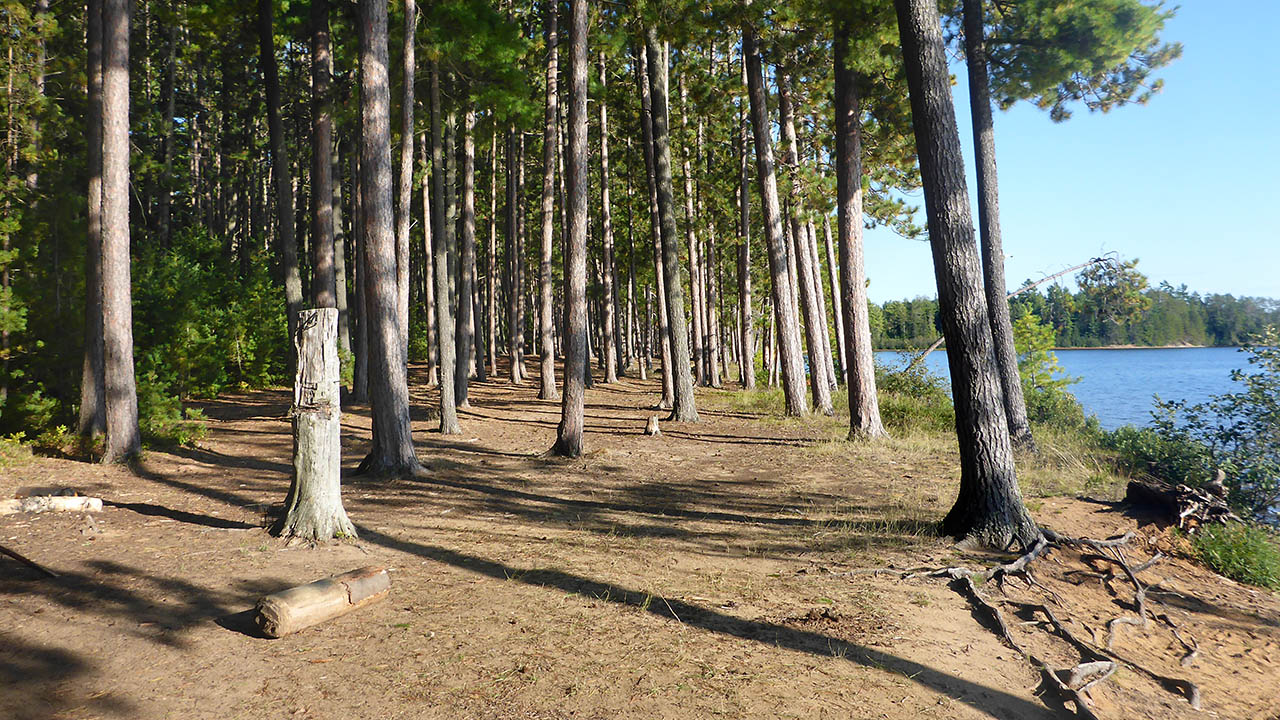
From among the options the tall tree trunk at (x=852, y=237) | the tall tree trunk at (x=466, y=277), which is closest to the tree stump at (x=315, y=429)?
the tall tree trunk at (x=852, y=237)

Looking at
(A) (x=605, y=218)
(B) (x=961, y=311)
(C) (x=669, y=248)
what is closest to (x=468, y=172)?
(A) (x=605, y=218)

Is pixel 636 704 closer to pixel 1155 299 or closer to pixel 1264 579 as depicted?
pixel 1264 579

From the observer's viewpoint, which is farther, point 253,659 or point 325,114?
point 325,114

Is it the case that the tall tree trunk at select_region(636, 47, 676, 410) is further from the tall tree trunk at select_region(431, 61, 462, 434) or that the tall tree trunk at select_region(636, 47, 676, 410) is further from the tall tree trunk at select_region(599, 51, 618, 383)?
the tall tree trunk at select_region(431, 61, 462, 434)

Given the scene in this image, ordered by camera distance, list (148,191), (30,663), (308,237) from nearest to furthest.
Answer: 1. (30,663)
2. (148,191)
3. (308,237)

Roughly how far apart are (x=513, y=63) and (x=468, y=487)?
9367 millimetres

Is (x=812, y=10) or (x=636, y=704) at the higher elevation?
(x=812, y=10)

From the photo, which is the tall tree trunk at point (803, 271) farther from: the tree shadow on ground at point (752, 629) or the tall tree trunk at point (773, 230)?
the tree shadow on ground at point (752, 629)

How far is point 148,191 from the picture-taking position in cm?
2069

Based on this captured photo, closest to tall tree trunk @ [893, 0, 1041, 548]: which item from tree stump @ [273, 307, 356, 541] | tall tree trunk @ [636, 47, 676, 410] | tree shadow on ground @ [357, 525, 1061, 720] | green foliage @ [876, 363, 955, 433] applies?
tree shadow on ground @ [357, 525, 1061, 720]

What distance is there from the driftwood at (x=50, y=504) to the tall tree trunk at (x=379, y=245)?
3.13 meters

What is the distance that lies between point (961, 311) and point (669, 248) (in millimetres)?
10480

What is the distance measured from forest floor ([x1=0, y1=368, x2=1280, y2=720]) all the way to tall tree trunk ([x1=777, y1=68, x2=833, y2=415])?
706 cm

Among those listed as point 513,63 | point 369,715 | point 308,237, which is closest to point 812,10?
point 513,63
